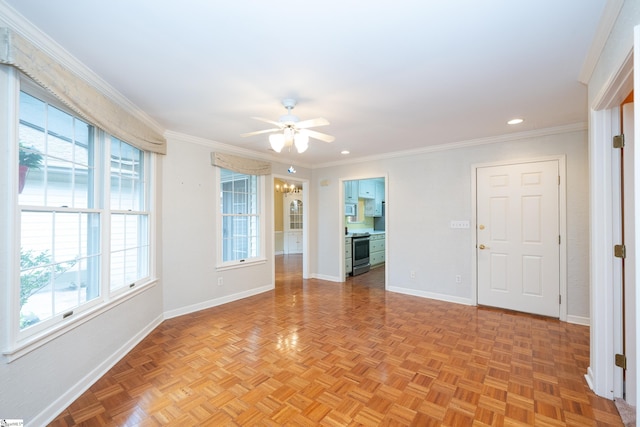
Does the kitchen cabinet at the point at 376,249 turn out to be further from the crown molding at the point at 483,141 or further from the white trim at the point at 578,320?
the white trim at the point at 578,320

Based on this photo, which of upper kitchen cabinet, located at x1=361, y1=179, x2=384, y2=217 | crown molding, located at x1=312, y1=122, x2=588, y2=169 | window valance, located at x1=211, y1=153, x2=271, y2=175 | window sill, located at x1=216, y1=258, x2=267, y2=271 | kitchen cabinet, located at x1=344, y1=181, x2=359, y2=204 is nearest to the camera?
crown molding, located at x1=312, y1=122, x2=588, y2=169

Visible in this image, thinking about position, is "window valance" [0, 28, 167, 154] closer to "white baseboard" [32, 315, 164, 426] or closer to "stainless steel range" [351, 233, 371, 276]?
"white baseboard" [32, 315, 164, 426]

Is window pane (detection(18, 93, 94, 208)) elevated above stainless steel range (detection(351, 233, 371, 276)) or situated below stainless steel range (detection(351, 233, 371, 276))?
above

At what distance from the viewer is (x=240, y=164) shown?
14.3 ft

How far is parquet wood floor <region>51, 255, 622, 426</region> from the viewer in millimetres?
1822

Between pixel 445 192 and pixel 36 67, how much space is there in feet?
14.8

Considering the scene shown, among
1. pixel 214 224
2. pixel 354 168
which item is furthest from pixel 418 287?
pixel 214 224

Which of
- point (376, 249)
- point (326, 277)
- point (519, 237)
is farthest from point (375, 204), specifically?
point (519, 237)

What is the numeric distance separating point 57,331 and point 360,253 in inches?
206

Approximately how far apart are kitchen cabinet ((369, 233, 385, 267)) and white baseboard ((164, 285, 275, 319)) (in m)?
2.91

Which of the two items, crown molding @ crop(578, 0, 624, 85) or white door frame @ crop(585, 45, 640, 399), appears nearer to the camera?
crown molding @ crop(578, 0, 624, 85)

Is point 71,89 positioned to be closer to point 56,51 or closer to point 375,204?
point 56,51

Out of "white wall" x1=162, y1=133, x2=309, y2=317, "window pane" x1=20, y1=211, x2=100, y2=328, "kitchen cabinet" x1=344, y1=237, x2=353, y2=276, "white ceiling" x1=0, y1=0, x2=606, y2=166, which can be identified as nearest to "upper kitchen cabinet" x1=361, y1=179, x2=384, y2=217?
"kitchen cabinet" x1=344, y1=237, x2=353, y2=276

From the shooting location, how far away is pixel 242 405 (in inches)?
76.1
